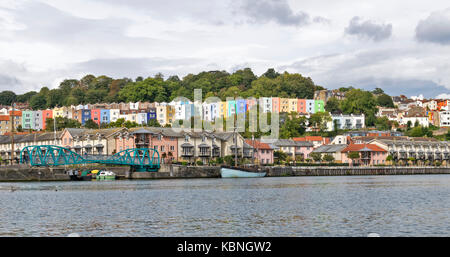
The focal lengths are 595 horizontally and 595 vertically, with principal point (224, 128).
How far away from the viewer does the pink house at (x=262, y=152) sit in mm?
119125

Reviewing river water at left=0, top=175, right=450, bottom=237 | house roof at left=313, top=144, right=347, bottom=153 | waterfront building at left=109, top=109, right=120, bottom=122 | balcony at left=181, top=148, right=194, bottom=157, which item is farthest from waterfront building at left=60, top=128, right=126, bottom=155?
waterfront building at left=109, top=109, right=120, bottom=122

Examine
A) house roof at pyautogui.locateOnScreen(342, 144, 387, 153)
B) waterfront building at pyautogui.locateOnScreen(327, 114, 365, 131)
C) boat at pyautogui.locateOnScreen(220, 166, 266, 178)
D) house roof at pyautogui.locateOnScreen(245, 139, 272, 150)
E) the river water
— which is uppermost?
waterfront building at pyautogui.locateOnScreen(327, 114, 365, 131)

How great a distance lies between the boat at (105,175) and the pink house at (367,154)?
6210 centimetres

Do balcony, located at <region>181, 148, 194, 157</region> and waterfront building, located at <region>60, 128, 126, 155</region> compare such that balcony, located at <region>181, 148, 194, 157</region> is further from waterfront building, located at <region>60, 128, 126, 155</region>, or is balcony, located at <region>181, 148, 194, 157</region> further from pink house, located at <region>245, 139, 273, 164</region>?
pink house, located at <region>245, 139, 273, 164</region>

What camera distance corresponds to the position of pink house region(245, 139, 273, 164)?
119125 millimetres

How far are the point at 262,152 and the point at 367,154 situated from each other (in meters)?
25.5

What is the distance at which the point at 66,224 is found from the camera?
31.5 m

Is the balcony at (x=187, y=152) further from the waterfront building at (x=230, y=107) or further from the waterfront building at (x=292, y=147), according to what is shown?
the waterfront building at (x=230, y=107)

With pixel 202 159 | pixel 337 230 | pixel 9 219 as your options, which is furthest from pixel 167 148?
pixel 337 230

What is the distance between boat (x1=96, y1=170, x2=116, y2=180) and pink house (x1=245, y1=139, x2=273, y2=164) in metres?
36.0

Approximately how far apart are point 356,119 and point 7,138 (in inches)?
4325
